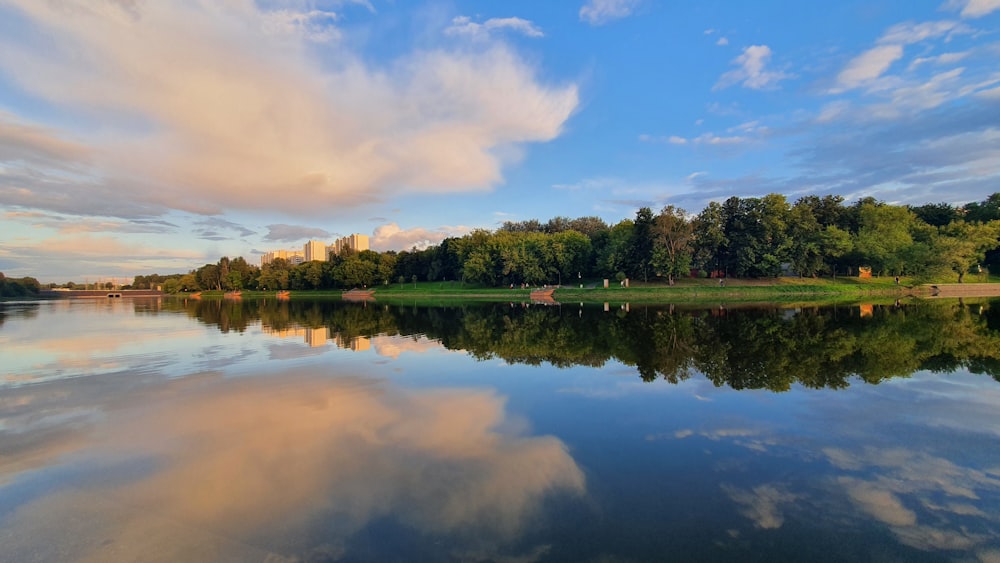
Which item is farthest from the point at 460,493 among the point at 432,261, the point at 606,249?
the point at 432,261

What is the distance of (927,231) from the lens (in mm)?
63625

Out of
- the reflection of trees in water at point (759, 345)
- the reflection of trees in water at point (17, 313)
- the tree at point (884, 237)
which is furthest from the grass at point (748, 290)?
the reflection of trees in water at point (17, 313)

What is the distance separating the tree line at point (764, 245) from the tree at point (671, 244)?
14cm

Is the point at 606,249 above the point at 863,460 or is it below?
above

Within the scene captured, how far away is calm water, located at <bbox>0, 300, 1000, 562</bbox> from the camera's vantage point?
509 centimetres

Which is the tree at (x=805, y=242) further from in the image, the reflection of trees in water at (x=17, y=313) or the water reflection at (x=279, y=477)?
the reflection of trees in water at (x=17, y=313)

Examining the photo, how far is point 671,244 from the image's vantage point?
63.4 meters

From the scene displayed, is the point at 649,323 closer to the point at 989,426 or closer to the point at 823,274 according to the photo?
the point at 989,426

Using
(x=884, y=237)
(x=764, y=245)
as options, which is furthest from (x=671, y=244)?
(x=884, y=237)

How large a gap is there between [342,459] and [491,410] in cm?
357

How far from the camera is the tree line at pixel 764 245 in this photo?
201ft

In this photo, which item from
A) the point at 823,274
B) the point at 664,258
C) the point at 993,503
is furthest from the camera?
the point at 823,274

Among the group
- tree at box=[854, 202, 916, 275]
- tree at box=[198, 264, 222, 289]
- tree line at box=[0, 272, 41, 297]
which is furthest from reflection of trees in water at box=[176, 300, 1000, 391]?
tree at box=[198, 264, 222, 289]

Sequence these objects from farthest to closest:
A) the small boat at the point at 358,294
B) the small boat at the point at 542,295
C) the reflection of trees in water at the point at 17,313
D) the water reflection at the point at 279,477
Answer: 1. the small boat at the point at 358,294
2. the small boat at the point at 542,295
3. the reflection of trees in water at the point at 17,313
4. the water reflection at the point at 279,477
